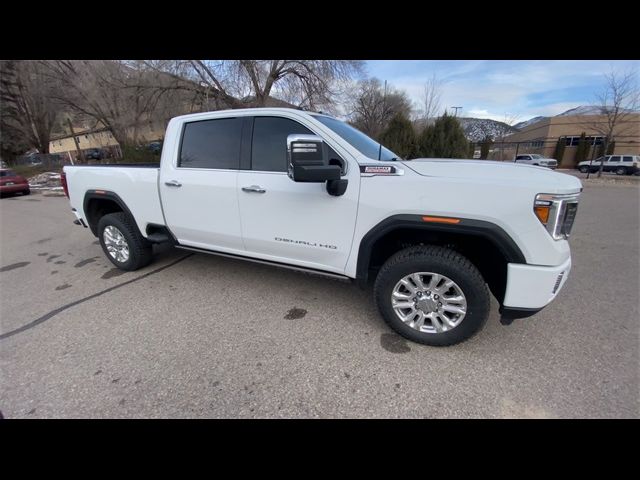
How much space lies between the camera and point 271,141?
2.88 m

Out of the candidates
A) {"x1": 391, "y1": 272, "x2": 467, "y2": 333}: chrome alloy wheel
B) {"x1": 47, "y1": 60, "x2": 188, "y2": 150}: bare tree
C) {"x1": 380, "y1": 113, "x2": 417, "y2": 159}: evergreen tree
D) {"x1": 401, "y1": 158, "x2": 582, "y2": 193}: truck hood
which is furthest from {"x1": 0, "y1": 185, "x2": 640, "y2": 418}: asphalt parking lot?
{"x1": 47, "y1": 60, "x2": 188, "y2": 150}: bare tree

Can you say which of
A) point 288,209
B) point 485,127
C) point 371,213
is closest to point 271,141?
point 288,209

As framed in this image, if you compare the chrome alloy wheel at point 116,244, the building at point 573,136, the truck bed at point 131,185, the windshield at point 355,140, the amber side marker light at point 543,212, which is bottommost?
the chrome alloy wheel at point 116,244

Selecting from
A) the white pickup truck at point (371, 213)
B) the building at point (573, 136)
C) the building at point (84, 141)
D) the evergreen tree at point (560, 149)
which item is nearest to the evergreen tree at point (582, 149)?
the building at point (573, 136)

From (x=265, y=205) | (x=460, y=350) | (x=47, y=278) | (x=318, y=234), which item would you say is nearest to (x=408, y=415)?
(x=460, y=350)

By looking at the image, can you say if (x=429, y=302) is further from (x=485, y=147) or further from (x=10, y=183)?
(x=485, y=147)

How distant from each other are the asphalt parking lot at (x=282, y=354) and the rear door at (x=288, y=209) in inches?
27.4

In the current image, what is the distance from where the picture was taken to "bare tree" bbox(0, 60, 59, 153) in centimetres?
2416

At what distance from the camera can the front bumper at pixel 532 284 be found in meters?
2.09

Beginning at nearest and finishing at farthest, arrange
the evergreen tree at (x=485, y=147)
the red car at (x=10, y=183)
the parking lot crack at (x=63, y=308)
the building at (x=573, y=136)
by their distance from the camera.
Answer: the parking lot crack at (x=63, y=308) < the red car at (x=10, y=183) < the evergreen tree at (x=485, y=147) < the building at (x=573, y=136)

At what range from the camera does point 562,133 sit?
3384cm

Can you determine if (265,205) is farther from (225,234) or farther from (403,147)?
(403,147)

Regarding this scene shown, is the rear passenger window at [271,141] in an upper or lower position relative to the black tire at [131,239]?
upper

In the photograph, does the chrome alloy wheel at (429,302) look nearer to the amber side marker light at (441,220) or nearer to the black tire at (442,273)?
the black tire at (442,273)
